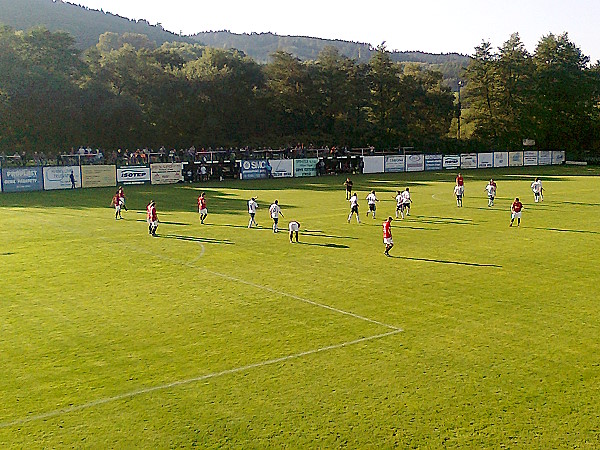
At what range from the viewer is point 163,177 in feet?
203

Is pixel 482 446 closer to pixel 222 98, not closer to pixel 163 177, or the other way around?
pixel 163 177

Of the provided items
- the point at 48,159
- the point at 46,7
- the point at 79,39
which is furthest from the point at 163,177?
the point at 46,7

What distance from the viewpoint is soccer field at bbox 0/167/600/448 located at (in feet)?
33.6

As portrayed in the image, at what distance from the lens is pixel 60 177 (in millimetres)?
56094

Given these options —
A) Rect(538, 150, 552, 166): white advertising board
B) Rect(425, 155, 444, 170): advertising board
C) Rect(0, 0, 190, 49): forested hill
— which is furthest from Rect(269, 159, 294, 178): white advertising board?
Rect(0, 0, 190, 49): forested hill

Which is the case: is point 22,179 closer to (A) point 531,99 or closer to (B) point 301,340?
(B) point 301,340

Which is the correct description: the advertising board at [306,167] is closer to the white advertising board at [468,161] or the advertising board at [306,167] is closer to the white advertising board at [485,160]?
the white advertising board at [468,161]

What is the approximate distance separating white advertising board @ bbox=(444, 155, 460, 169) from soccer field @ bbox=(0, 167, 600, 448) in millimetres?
53561

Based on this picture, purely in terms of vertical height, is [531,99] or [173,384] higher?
[531,99]

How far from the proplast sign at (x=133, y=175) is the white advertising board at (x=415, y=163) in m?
32.1

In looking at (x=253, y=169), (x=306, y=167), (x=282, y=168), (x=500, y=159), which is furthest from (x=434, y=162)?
(x=253, y=169)

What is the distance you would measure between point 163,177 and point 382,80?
49.9 metres

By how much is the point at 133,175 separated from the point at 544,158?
6137cm

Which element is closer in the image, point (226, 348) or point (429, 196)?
point (226, 348)
